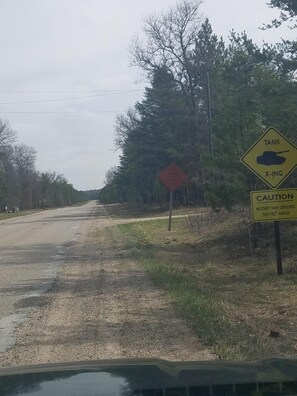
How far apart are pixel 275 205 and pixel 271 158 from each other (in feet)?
3.28

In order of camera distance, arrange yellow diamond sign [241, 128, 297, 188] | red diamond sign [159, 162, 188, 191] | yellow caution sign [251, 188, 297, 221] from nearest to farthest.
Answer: yellow diamond sign [241, 128, 297, 188] < yellow caution sign [251, 188, 297, 221] < red diamond sign [159, 162, 188, 191]

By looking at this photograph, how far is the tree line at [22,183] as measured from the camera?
103613 mm

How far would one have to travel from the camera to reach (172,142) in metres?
50.0

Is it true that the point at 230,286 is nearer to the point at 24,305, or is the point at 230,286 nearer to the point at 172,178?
the point at 24,305

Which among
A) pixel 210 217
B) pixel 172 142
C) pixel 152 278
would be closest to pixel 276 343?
pixel 152 278

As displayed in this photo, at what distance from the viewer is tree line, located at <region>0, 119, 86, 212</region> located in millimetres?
103613

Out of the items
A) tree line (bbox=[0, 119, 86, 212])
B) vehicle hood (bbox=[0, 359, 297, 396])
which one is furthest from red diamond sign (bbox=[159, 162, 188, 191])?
tree line (bbox=[0, 119, 86, 212])

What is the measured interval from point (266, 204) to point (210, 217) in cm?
1181

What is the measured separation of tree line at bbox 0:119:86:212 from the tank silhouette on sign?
3230 inches

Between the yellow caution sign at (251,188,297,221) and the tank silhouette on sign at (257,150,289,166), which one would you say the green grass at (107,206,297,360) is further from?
the tank silhouette on sign at (257,150,289,166)

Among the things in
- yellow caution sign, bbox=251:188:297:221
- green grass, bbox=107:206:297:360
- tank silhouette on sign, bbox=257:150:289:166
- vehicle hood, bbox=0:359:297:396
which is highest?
tank silhouette on sign, bbox=257:150:289:166

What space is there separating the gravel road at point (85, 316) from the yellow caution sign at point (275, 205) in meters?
2.83

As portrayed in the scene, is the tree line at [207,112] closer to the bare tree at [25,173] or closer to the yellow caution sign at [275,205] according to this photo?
the yellow caution sign at [275,205]

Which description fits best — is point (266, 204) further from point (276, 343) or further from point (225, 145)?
point (276, 343)
